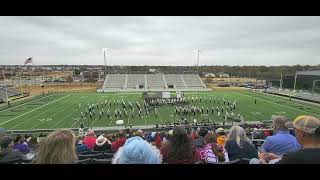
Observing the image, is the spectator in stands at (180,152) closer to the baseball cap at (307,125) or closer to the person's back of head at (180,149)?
the person's back of head at (180,149)

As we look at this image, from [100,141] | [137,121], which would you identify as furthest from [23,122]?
[100,141]

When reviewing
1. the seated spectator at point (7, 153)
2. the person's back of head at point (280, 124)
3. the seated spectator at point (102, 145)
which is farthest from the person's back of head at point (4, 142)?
the person's back of head at point (280, 124)

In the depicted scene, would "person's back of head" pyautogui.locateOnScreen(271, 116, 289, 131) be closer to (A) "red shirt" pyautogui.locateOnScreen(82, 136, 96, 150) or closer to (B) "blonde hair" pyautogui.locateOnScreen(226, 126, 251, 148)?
(B) "blonde hair" pyautogui.locateOnScreen(226, 126, 251, 148)

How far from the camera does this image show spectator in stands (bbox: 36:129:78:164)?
276cm

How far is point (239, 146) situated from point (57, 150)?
7.10 ft

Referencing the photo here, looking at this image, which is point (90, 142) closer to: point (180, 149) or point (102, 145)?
point (102, 145)

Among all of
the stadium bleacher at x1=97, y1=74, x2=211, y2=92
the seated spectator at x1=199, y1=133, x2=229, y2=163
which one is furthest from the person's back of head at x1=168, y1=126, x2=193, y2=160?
the stadium bleacher at x1=97, y1=74, x2=211, y2=92

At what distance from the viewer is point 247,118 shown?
74.4 feet

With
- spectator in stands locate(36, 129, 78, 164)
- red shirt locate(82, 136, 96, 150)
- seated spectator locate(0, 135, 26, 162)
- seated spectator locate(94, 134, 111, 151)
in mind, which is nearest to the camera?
spectator in stands locate(36, 129, 78, 164)

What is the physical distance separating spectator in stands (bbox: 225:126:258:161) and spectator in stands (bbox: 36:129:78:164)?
77.0 inches

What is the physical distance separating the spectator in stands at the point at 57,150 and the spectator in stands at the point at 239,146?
6.42ft

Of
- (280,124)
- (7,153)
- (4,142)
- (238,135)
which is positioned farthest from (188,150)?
(4,142)
